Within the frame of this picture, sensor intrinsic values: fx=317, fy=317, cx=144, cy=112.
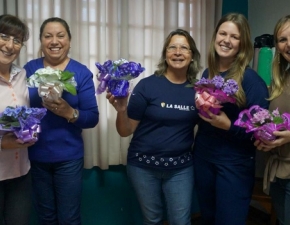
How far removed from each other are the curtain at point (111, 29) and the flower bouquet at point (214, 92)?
2.91 ft

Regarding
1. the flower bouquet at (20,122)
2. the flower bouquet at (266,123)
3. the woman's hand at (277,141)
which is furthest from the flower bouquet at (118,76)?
the woman's hand at (277,141)

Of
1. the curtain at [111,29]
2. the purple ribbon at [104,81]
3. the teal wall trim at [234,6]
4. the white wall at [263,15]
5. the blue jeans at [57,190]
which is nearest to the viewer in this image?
the purple ribbon at [104,81]

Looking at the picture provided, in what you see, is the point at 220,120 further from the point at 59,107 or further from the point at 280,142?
the point at 59,107

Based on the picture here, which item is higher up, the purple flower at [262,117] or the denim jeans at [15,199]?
the purple flower at [262,117]

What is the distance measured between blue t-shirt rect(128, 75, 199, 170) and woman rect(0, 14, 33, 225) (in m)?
0.59

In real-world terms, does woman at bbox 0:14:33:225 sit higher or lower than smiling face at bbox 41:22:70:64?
lower

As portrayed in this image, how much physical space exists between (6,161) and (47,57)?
591mm

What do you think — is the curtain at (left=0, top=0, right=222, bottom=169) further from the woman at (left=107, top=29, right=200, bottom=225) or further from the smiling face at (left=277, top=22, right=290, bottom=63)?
the smiling face at (left=277, top=22, right=290, bottom=63)

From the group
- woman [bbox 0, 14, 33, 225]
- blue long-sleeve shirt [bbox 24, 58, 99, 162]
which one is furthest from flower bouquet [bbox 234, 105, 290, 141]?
woman [bbox 0, 14, 33, 225]

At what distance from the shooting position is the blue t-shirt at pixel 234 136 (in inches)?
63.3

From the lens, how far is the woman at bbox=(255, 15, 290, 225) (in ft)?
4.85

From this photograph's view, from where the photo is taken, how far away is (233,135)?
1.64 meters

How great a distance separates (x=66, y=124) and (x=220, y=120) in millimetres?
809

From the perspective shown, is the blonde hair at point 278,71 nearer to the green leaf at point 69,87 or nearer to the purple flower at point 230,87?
the purple flower at point 230,87
